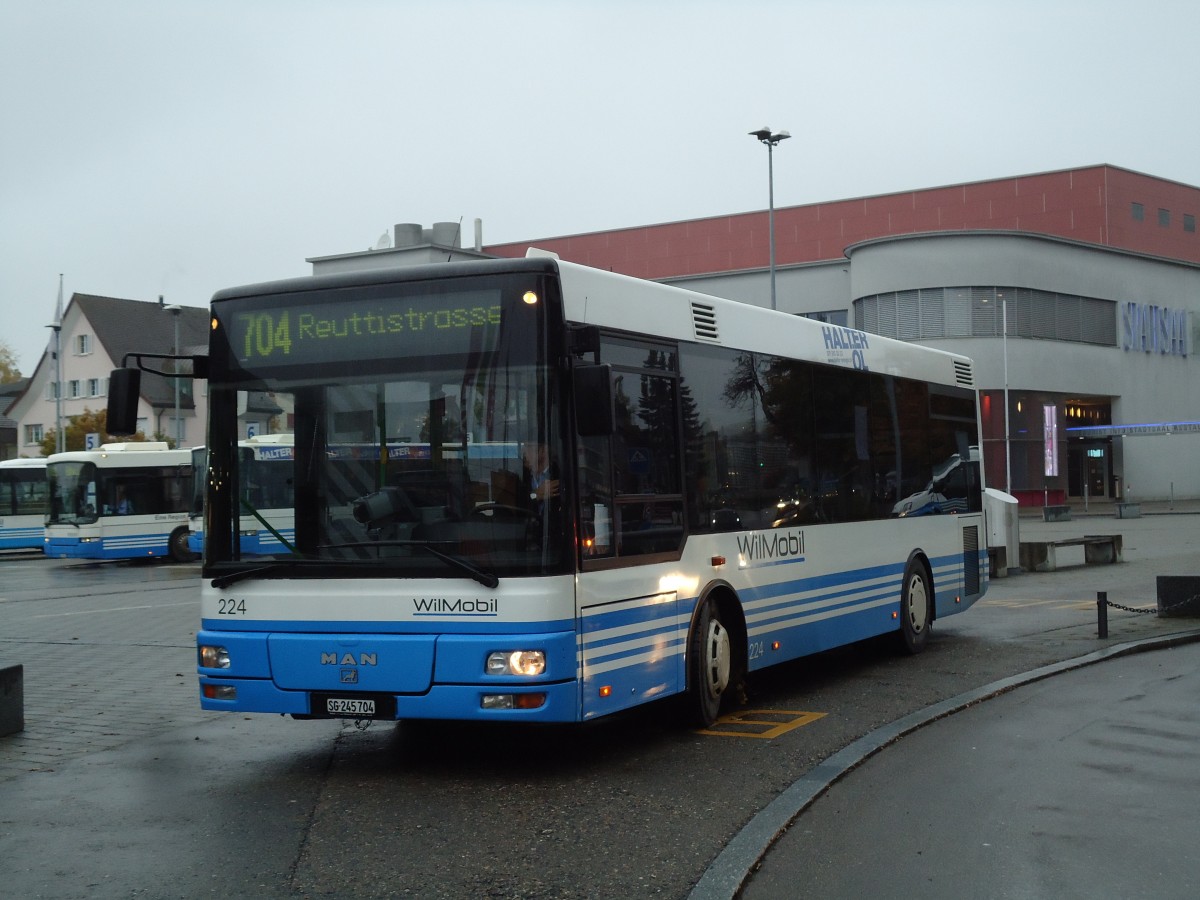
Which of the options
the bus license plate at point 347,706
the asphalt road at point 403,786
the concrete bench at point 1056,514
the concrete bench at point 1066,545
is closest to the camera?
the asphalt road at point 403,786

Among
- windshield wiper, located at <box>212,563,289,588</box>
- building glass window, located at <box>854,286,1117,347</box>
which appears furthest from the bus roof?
building glass window, located at <box>854,286,1117,347</box>

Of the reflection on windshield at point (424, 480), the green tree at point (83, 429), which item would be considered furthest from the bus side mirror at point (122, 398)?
the green tree at point (83, 429)

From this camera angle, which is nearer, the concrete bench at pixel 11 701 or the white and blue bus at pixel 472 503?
the white and blue bus at pixel 472 503

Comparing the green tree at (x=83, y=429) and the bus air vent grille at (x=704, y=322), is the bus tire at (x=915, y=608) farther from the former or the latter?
the green tree at (x=83, y=429)

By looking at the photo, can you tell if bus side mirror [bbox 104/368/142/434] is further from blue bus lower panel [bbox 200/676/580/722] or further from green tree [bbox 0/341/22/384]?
green tree [bbox 0/341/22/384]

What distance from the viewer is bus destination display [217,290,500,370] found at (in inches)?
314

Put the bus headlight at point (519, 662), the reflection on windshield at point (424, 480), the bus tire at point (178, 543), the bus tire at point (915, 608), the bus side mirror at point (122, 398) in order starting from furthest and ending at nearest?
the bus tire at point (178, 543)
the bus tire at point (915, 608)
the bus side mirror at point (122, 398)
the reflection on windshield at point (424, 480)
the bus headlight at point (519, 662)

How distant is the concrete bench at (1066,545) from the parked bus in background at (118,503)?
2203 centimetres

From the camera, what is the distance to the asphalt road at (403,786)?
6.05 meters

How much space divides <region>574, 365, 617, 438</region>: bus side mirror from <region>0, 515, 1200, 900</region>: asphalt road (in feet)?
6.38

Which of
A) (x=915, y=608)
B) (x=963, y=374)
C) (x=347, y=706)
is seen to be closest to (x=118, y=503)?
(x=963, y=374)

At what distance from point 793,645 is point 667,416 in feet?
8.48

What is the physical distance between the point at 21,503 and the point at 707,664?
38.1m

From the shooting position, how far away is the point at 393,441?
801 cm
